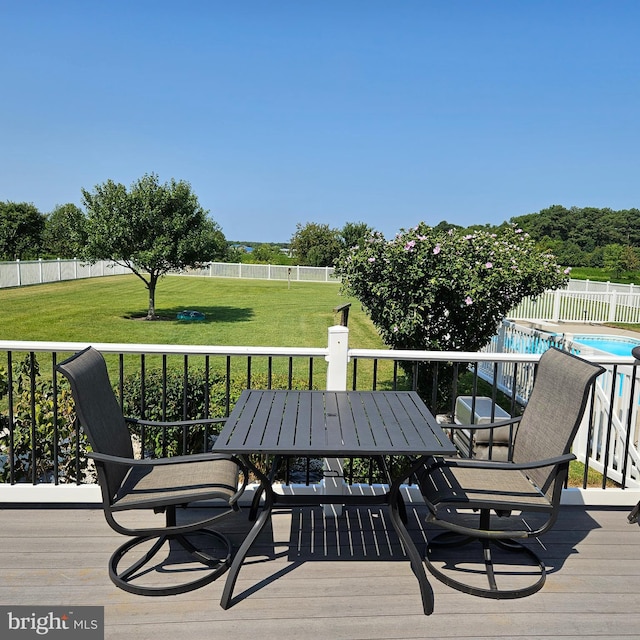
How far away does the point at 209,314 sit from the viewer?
62.7 ft

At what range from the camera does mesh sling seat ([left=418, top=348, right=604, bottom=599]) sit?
212cm

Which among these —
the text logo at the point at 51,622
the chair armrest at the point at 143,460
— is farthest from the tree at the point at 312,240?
the text logo at the point at 51,622

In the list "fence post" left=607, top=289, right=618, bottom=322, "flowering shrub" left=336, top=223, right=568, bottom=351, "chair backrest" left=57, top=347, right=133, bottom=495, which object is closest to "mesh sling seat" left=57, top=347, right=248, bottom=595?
"chair backrest" left=57, top=347, right=133, bottom=495

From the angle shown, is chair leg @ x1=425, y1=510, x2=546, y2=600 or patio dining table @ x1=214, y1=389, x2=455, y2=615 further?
chair leg @ x1=425, y1=510, x2=546, y2=600

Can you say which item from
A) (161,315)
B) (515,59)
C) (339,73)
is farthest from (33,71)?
(515,59)

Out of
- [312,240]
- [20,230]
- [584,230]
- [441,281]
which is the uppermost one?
[584,230]

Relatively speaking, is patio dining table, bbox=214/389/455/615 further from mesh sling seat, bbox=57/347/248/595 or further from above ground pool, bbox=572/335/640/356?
above ground pool, bbox=572/335/640/356

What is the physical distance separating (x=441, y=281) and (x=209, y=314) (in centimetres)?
1358

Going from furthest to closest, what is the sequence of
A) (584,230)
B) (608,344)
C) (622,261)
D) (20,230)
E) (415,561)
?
(584,230), (20,230), (622,261), (608,344), (415,561)

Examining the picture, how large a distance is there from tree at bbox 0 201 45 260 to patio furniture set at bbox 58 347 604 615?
105 feet

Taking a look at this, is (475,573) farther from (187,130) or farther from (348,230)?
(348,230)

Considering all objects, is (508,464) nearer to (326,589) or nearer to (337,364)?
(326,589)

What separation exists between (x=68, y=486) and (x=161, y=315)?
1618 cm

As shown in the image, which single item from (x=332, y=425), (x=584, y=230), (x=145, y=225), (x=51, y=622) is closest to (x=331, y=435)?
(x=332, y=425)
